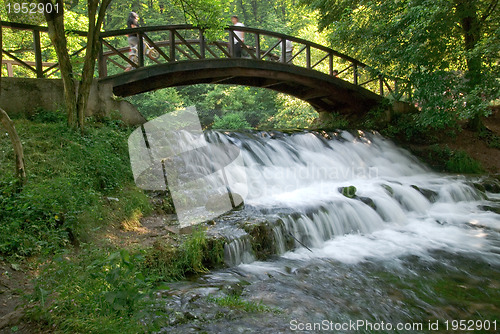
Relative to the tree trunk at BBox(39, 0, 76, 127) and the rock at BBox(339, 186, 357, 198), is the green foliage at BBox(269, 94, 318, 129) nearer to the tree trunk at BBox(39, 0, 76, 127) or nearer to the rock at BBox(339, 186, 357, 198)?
the rock at BBox(339, 186, 357, 198)

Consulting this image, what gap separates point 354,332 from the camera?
162 inches

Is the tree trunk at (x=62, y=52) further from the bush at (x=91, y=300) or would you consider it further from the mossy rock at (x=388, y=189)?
the mossy rock at (x=388, y=189)

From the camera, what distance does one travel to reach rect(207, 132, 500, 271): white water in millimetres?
7023

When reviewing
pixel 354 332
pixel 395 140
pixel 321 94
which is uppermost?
pixel 321 94

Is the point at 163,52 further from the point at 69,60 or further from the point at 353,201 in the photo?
the point at 353,201

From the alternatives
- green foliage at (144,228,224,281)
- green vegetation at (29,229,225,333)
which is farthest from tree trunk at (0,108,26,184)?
green foliage at (144,228,224,281)

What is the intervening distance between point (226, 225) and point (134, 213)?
170cm

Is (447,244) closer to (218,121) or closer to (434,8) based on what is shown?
(434,8)

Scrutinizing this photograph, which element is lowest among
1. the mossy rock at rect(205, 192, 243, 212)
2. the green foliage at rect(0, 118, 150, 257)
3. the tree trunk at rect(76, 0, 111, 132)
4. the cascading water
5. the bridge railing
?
the cascading water

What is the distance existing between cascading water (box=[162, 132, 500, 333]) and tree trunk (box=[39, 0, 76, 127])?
3735 mm

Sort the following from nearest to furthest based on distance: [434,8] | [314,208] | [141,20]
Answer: [314,208]
[434,8]
[141,20]

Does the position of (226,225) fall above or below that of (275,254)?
above

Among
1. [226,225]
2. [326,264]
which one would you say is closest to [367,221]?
[326,264]

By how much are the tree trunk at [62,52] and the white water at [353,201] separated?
12.7 feet
